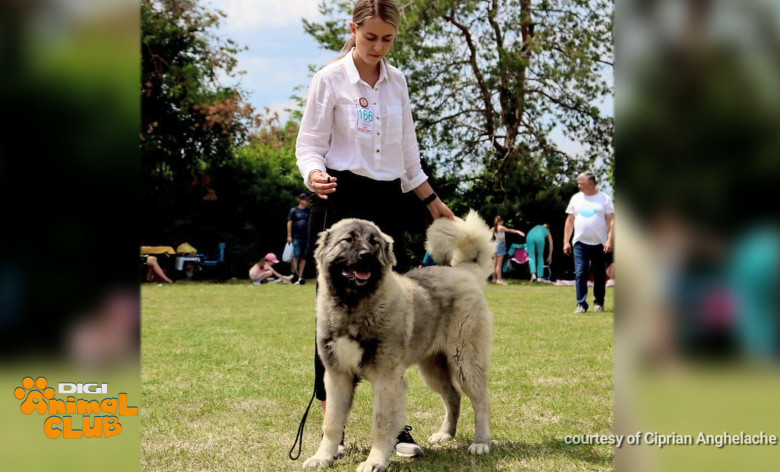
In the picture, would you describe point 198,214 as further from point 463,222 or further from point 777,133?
point 777,133

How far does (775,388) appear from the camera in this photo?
0.94 m

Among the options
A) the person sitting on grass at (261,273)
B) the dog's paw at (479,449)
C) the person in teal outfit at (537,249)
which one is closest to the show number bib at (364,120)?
the dog's paw at (479,449)

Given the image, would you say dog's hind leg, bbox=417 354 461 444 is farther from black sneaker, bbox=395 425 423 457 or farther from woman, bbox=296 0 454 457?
woman, bbox=296 0 454 457

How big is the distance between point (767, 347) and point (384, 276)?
2.85m

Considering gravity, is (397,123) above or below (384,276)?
above

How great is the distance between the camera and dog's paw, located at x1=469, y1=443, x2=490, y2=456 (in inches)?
153

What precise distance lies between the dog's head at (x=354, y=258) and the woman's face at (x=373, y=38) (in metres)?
0.99

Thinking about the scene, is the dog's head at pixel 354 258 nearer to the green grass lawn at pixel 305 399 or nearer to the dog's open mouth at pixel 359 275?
the dog's open mouth at pixel 359 275

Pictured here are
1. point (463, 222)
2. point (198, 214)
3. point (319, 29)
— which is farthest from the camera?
point (319, 29)

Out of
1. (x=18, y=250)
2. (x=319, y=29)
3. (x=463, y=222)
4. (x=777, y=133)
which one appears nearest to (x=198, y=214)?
(x=319, y=29)

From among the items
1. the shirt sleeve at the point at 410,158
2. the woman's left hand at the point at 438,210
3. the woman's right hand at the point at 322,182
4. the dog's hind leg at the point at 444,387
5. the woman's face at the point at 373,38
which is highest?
the woman's face at the point at 373,38

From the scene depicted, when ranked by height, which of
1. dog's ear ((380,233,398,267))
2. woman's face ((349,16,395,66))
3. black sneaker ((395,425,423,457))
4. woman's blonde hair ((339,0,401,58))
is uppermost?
woman's blonde hair ((339,0,401,58))

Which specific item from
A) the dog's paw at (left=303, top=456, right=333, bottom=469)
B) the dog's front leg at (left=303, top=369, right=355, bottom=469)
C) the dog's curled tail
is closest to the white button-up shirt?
the dog's curled tail

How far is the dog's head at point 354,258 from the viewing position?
→ 142 inches
